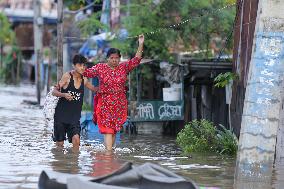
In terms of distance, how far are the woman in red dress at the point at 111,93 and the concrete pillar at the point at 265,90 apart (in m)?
4.33

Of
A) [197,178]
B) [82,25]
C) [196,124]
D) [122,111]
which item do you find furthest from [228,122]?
[82,25]

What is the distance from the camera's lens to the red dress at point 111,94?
14.3 metres

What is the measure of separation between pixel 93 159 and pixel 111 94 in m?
1.57

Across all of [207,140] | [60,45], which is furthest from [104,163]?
[60,45]

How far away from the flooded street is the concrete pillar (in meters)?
0.74

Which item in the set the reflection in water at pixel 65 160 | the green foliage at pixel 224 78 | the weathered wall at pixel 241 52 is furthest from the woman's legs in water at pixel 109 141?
the weathered wall at pixel 241 52

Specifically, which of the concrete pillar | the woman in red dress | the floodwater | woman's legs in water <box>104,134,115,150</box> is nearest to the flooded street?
the floodwater

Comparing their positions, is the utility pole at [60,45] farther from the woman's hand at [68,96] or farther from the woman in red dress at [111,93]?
the woman's hand at [68,96]

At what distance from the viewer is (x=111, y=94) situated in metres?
14.5

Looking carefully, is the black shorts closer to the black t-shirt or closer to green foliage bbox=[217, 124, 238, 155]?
the black t-shirt

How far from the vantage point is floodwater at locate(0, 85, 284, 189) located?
11141mm

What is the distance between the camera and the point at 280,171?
12.3 m

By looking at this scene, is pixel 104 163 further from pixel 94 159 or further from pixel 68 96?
pixel 68 96

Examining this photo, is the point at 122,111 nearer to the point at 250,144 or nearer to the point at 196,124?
the point at 196,124
